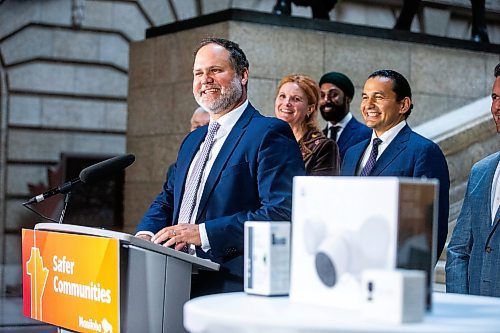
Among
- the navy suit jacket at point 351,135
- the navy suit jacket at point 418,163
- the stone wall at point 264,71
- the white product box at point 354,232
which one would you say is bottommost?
the white product box at point 354,232

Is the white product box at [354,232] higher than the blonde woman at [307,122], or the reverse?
the blonde woman at [307,122]

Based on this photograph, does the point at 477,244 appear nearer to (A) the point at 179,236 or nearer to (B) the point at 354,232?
(A) the point at 179,236

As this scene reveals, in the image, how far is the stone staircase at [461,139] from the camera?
10375mm

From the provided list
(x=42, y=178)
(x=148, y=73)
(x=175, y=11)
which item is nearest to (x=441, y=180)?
(x=148, y=73)

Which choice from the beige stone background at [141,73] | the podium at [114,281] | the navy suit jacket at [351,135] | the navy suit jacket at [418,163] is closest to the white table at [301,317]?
the podium at [114,281]

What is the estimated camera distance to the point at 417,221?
3266 millimetres

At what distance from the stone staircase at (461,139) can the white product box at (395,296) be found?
7224 mm

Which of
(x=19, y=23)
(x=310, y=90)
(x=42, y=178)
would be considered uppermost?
(x=19, y=23)

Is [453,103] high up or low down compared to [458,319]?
up

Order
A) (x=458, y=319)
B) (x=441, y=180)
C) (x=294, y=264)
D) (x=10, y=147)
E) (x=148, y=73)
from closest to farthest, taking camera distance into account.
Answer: (x=458, y=319) → (x=294, y=264) → (x=441, y=180) → (x=148, y=73) → (x=10, y=147)

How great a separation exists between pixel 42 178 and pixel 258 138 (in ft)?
40.0

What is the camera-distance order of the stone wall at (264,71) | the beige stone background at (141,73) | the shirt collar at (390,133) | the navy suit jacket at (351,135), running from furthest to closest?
the beige stone background at (141,73), the stone wall at (264,71), the navy suit jacket at (351,135), the shirt collar at (390,133)

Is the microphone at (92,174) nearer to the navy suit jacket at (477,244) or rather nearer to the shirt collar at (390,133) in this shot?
the shirt collar at (390,133)

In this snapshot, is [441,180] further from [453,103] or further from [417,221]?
[453,103]
